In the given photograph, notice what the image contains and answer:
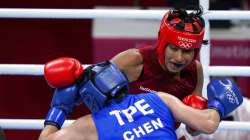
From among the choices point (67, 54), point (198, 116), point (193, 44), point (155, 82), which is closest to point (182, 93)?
point (155, 82)

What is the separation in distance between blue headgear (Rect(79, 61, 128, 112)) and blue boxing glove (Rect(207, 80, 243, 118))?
270 millimetres

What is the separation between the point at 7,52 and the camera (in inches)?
146

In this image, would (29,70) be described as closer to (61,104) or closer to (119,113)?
(61,104)

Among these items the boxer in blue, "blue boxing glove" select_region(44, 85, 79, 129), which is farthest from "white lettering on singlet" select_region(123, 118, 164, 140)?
"blue boxing glove" select_region(44, 85, 79, 129)

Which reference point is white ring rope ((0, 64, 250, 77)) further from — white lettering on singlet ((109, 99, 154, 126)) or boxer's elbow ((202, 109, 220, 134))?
white lettering on singlet ((109, 99, 154, 126))

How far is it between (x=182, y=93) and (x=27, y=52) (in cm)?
163

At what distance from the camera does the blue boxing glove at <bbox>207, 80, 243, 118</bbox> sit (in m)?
1.93

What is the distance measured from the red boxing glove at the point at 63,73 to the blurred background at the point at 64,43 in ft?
5.49

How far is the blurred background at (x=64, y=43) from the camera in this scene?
145 inches

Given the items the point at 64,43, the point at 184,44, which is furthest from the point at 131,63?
the point at 64,43

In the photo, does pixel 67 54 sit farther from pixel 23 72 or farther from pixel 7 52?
pixel 23 72

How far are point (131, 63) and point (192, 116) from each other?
44cm

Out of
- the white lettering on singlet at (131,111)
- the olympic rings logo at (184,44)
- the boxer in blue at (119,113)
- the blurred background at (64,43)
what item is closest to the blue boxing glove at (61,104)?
the boxer in blue at (119,113)

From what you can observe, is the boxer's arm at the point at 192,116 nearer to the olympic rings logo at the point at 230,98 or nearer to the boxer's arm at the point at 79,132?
the olympic rings logo at the point at 230,98
